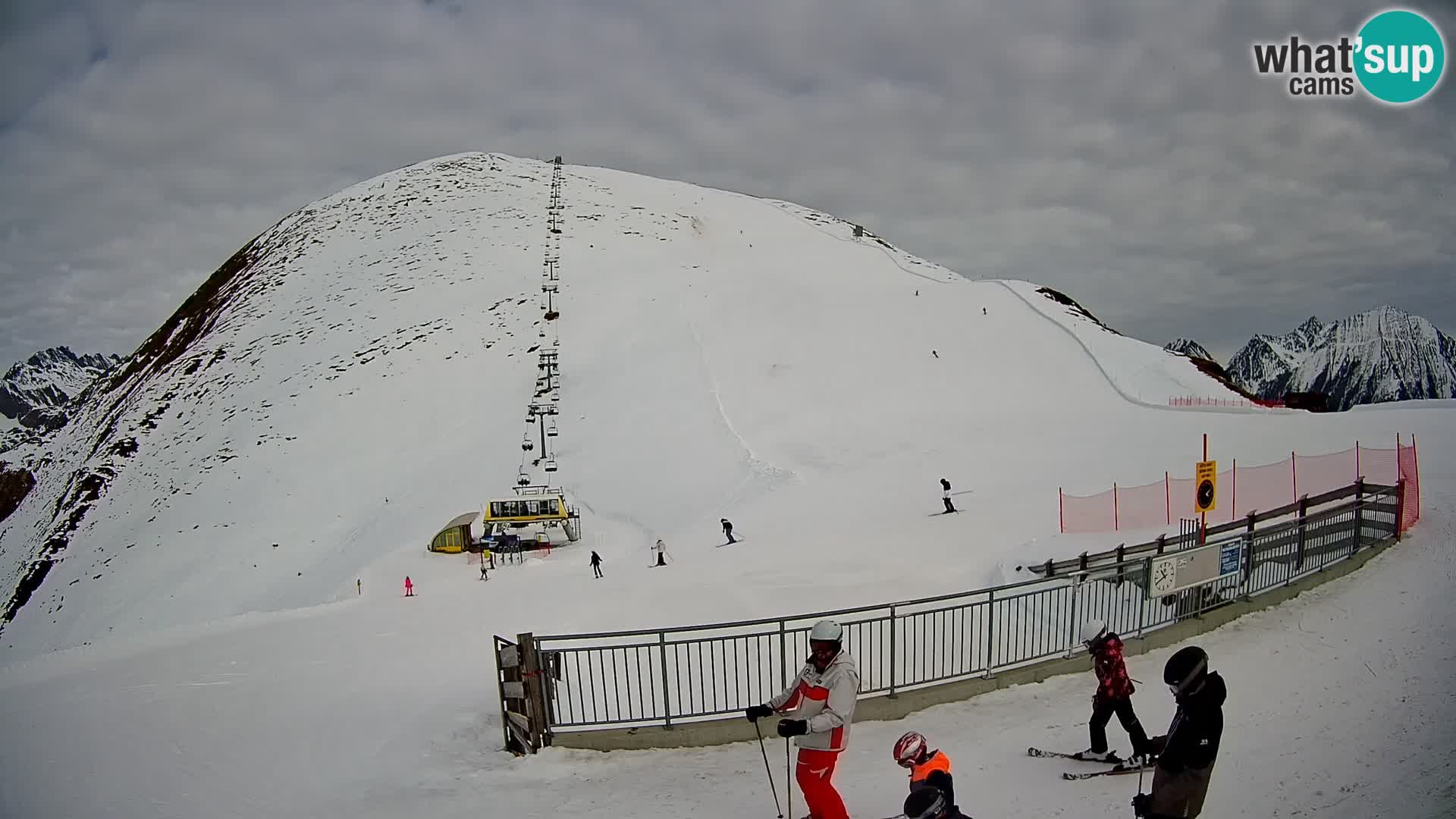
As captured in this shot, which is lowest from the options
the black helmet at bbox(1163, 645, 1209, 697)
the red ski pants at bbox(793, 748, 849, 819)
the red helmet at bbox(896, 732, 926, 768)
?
the red ski pants at bbox(793, 748, 849, 819)

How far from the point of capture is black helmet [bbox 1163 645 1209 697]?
4473mm

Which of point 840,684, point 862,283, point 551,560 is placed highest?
point 862,283

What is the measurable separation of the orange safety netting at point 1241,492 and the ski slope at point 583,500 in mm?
1156

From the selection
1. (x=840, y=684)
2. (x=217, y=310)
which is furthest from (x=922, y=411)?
(x=217, y=310)

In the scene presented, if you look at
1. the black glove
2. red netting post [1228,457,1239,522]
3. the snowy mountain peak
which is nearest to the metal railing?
the black glove

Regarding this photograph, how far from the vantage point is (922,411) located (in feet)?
125

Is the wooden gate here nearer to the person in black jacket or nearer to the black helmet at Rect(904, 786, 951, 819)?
the black helmet at Rect(904, 786, 951, 819)

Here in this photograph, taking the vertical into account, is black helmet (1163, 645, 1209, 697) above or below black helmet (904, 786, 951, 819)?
above

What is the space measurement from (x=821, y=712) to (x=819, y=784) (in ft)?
2.18

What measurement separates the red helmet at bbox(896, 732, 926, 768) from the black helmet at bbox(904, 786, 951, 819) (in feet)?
2.50

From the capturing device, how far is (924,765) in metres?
4.74

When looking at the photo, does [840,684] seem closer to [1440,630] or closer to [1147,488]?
[1440,630]

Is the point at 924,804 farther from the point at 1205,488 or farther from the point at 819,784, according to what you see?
the point at 1205,488

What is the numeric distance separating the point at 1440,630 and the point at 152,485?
51361 millimetres
